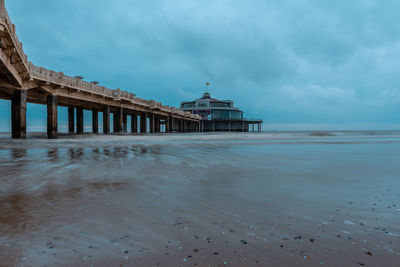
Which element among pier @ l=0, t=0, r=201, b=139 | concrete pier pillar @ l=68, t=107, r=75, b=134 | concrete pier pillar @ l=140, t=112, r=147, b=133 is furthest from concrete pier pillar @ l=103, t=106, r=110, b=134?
concrete pier pillar @ l=68, t=107, r=75, b=134

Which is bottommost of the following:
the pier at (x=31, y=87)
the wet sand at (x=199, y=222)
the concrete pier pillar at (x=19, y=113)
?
the wet sand at (x=199, y=222)

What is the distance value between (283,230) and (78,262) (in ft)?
5.43

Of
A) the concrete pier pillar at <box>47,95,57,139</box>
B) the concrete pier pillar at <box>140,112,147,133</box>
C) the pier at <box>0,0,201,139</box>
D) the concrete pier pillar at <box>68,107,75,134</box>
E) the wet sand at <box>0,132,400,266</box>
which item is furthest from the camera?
the concrete pier pillar at <box>140,112,147,133</box>

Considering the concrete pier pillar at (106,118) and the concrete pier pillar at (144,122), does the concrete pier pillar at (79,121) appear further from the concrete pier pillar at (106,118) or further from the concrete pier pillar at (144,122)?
the concrete pier pillar at (144,122)

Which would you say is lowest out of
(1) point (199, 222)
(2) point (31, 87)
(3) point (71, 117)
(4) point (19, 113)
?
(1) point (199, 222)

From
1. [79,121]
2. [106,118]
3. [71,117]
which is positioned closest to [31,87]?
[106,118]

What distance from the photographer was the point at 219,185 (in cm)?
400

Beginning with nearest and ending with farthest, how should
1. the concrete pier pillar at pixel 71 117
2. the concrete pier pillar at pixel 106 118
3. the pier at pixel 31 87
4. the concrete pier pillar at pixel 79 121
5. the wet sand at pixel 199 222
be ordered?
the wet sand at pixel 199 222 → the pier at pixel 31 87 → the concrete pier pillar at pixel 106 118 → the concrete pier pillar at pixel 79 121 → the concrete pier pillar at pixel 71 117

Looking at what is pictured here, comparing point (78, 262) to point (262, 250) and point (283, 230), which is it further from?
point (283, 230)

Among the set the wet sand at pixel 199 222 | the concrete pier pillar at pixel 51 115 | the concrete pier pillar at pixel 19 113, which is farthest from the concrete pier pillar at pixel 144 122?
the wet sand at pixel 199 222

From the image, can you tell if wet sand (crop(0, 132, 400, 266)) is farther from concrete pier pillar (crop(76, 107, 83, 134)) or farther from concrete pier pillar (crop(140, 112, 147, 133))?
concrete pier pillar (crop(140, 112, 147, 133))

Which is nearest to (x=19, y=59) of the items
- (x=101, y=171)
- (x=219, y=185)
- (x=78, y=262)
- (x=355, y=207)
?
(x=101, y=171)

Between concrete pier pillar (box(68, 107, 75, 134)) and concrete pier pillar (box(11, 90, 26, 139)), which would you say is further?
concrete pier pillar (box(68, 107, 75, 134))

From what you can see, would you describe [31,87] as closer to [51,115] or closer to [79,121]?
[51,115]
